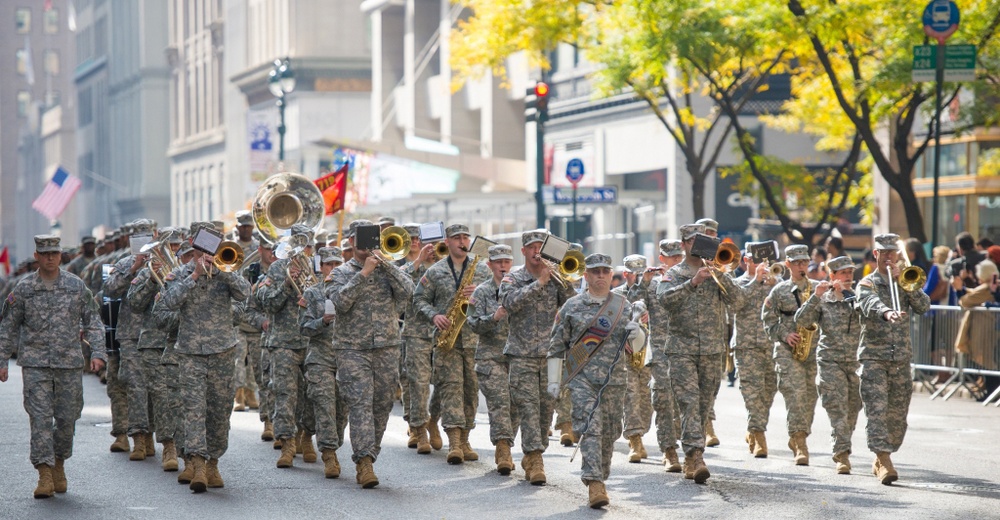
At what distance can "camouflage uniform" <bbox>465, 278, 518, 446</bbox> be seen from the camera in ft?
43.9

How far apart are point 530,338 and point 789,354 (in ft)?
9.81

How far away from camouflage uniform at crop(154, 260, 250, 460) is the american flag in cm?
4121

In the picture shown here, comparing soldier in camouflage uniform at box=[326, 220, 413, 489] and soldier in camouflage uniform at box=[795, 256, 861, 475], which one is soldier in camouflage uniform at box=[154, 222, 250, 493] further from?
soldier in camouflage uniform at box=[795, 256, 861, 475]

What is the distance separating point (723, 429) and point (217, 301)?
21.8 ft

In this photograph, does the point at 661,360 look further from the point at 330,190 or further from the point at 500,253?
the point at 330,190

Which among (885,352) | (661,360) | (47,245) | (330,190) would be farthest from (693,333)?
(330,190)

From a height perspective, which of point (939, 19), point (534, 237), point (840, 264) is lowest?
point (840, 264)

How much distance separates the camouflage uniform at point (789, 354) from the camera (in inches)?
571

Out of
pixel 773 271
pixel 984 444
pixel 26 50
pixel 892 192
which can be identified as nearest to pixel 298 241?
pixel 773 271

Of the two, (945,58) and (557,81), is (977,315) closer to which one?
(945,58)

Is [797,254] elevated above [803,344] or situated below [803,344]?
above

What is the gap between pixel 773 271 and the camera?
15.8 metres

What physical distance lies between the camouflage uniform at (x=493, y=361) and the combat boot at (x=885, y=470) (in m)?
2.93

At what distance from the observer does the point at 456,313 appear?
14.4 meters
